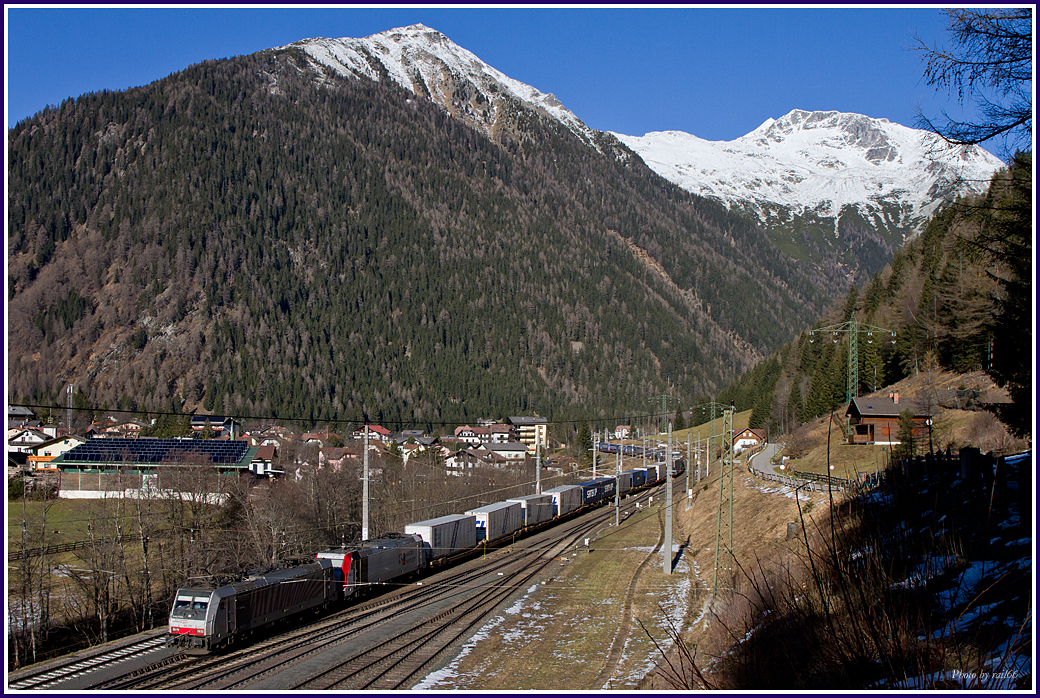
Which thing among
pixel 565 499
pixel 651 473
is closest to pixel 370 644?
pixel 565 499

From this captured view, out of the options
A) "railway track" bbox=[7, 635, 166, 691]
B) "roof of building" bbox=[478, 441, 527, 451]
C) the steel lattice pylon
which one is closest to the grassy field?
"railway track" bbox=[7, 635, 166, 691]

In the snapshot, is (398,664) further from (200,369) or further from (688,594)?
(200,369)

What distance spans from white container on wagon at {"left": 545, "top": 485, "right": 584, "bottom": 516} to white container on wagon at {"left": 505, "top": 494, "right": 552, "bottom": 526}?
39.6 inches

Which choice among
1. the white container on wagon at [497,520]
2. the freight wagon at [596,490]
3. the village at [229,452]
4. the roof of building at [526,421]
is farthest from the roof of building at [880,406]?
the roof of building at [526,421]

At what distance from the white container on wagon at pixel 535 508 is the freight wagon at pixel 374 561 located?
15.0m

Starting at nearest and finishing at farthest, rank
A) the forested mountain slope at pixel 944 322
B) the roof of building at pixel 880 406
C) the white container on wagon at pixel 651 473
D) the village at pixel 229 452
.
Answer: the forested mountain slope at pixel 944 322, the roof of building at pixel 880 406, the village at pixel 229 452, the white container on wagon at pixel 651 473

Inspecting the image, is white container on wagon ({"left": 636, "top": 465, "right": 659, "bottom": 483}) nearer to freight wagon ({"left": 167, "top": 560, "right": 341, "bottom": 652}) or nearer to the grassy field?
the grassy field

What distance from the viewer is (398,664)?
67.7 ft

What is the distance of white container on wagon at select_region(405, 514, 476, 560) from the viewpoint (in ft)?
117

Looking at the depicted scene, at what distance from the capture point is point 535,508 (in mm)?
50312

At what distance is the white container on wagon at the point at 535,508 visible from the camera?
48906 mm

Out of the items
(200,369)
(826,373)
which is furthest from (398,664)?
(200,369)

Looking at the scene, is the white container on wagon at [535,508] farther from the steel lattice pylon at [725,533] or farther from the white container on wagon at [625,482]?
the white container on wagon at [625,482]

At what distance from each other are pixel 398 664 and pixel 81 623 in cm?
2400
